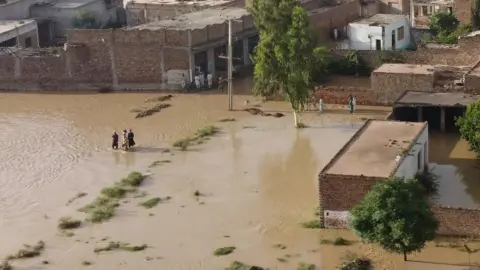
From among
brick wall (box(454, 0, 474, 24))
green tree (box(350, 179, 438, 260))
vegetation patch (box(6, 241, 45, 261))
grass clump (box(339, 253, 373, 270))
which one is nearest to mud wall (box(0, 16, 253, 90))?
brick wall (box(454, 0, 474, 24))

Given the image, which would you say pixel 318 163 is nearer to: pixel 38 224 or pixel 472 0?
pixel 38 224

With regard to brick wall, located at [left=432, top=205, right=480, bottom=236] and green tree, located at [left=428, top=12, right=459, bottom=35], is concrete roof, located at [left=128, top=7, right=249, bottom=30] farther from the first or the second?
brick wall, located at [left=432, top=205, right=480, bottom=236]

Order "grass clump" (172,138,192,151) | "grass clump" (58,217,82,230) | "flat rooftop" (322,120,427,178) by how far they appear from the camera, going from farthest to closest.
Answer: "grass clump" (172,138,192,151), "grass clump" (58,217,82,230), "flat rooftop" (322,120,427,178)

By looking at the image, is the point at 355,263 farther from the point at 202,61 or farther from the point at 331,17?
the point at 331,17

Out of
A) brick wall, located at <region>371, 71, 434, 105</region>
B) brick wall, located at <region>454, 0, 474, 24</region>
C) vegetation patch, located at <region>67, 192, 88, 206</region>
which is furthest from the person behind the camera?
brick wall, located at <region>454, 0, 474, 24</region>

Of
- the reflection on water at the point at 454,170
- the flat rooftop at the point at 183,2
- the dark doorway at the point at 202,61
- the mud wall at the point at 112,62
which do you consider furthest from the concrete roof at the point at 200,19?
the reflection on water at the point at 454,170

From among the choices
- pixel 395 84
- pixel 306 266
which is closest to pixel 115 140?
pixel 395 84
